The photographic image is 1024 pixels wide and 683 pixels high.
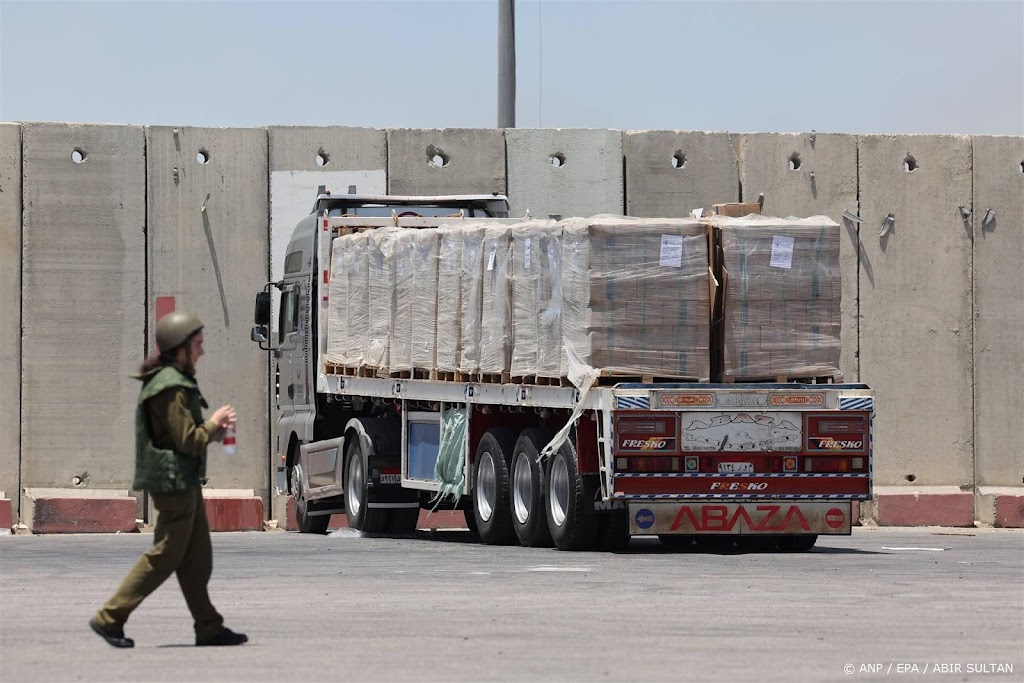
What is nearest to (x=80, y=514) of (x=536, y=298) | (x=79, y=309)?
(x=79, y=309)

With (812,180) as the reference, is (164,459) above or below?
below

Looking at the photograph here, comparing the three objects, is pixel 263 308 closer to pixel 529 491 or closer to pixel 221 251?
pixel 221 251

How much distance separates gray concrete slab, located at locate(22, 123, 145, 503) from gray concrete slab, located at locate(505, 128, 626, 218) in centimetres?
493

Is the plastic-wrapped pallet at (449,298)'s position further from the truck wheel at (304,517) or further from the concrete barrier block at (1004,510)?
the concrete barrier block at (1004,510)

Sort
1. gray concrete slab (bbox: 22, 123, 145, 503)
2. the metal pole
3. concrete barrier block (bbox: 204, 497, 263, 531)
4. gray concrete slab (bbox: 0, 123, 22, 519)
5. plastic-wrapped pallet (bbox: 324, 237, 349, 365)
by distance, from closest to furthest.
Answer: plastic-wrapped pallet (bbox: 324, 237, 349, 365), concrete barrier block (bbox: 204, 497, 263, 531), gray concrete slab (bbox: 0, 123, 22, 519), gray concrete slab (bbox: 22, 123, 145, 503), the metal pole

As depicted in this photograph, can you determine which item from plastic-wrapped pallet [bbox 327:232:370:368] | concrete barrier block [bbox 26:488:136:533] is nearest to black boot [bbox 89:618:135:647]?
plastic-wrapped pallet [bbox 327:232:370:368]

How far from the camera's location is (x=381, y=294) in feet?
66.3

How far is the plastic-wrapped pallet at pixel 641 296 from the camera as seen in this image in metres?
16.0

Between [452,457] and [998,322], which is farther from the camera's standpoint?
[998,322]

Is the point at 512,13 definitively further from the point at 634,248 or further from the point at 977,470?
the point at 634,248

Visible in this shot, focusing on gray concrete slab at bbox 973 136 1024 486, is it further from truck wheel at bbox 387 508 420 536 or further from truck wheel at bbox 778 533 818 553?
truck wheel at bbox 778 533 818 553

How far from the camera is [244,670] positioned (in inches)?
351

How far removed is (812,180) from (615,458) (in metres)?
11.1

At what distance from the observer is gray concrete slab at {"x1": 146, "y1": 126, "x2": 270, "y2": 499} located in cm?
2481
